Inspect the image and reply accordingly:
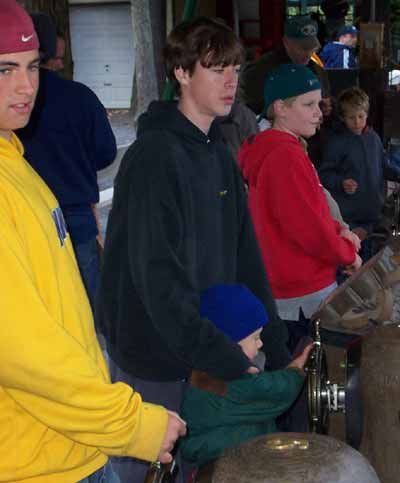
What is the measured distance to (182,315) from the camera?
→ 2463 mm

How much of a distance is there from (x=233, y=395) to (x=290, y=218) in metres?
1.18

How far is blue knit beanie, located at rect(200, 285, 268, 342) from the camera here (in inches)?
104

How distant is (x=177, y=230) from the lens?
8.19 ft

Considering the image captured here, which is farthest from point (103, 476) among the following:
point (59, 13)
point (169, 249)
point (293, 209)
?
point (59, 13)

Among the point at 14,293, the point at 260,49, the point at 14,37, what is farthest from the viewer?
the point at 260,49

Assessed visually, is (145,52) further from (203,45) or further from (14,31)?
(14,31)

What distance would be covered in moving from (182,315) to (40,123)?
200cm

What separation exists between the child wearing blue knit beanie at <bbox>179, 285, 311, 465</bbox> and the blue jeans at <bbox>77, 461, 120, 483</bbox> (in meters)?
0.64

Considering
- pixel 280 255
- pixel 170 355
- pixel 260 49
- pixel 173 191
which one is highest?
pixel 173 191

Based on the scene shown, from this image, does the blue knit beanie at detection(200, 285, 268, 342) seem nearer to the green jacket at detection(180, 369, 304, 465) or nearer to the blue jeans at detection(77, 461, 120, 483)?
the green jacket at detection(180, 369, 304, 465)

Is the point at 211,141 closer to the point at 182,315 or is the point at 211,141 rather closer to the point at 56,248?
the point at 182,315

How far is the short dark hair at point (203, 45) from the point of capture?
8.67ft

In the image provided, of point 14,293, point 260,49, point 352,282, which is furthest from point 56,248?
point 260,49

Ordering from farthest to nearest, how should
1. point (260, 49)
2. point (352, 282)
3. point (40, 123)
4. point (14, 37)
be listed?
point (260, 49), point (40, 123), point (352, 282), point (14, 37)
